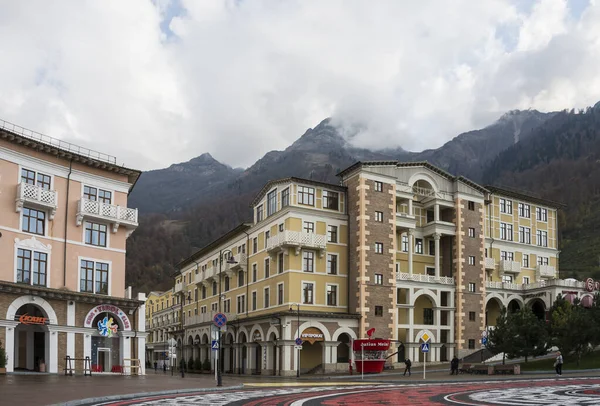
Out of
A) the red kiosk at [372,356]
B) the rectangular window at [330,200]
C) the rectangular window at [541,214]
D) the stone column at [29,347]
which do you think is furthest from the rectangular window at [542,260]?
the stone column at [29,347]

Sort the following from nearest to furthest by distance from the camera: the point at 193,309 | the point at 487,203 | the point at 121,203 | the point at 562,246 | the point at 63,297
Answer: the point at 63,297 < the point at 121,203 < the point at 487,203 < the point at 193,309 < the point at 562,246

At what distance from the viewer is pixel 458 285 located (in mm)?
72000

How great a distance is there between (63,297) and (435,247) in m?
39.8

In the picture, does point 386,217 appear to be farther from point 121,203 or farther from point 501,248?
point 121,203

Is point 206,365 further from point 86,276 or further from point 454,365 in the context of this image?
point 454,365

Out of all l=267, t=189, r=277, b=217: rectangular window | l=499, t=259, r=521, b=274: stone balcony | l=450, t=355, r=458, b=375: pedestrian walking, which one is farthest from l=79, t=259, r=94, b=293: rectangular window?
l=499, t=259, r=521, b=274: stone balcony

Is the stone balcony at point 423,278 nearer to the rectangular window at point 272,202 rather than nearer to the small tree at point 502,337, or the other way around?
the small tree at point 502,337

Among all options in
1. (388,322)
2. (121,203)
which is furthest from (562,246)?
(121,203)

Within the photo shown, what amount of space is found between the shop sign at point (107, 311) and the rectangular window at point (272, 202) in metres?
23.3

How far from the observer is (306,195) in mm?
67000

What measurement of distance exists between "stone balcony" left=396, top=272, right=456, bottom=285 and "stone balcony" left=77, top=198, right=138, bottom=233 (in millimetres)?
28106

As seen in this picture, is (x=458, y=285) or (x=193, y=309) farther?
(x=193, y=309)

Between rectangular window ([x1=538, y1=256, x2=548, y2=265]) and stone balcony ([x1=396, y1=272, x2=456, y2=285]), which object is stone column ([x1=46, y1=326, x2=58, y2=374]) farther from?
rectangular window ([x1=538, y1=256, x2=548, y2=265])

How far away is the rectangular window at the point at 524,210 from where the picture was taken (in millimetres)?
83438
